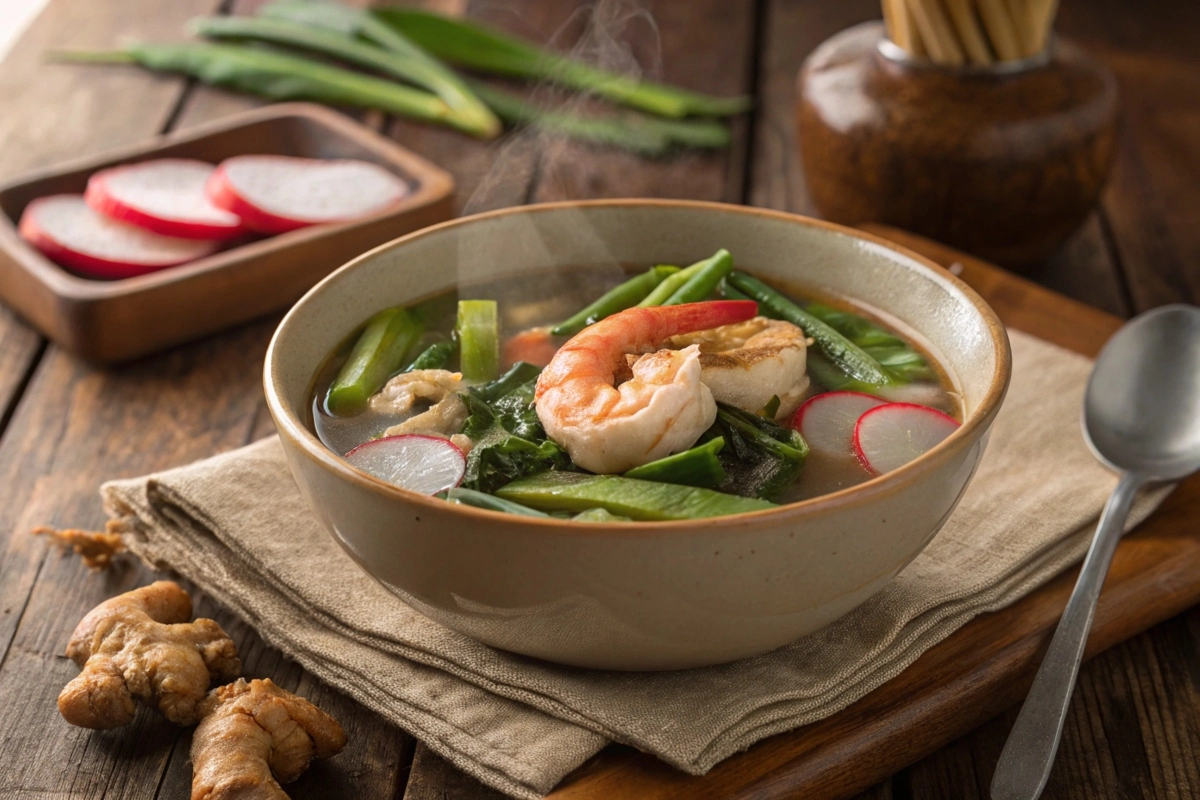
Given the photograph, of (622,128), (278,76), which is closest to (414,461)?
(622,128)

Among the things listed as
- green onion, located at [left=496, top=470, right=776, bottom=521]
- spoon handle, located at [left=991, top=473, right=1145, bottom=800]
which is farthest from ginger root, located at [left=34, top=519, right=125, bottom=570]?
spoon handle, located at [left=991, top=473, right=1145, bottom=800]

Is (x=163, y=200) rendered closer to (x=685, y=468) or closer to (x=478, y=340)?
(x=478, y=340)

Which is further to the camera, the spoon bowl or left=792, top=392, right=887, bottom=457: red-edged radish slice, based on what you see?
the spoon bowl

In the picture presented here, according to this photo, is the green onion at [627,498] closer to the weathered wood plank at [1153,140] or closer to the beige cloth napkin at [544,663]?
the beige cloth napkin at [544,663]

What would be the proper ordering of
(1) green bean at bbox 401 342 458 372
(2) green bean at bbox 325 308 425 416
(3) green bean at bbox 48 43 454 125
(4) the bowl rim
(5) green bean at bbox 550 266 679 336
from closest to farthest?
(4) the bowl rim, (2) green bean at bbox 325 308 425 416, (1) green bean at bbox 401 342 458 372, (5) green bean at bbox 550 266 679 336, (3) green bean at bbox 48 43 454 125

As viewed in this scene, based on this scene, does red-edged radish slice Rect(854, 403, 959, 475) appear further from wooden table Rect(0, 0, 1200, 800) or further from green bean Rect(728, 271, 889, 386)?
wooden table Rect(0, 0, 1200, 800)

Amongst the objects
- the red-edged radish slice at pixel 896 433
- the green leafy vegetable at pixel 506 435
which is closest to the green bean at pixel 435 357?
the green leafy vegetable at pixel 506 435
